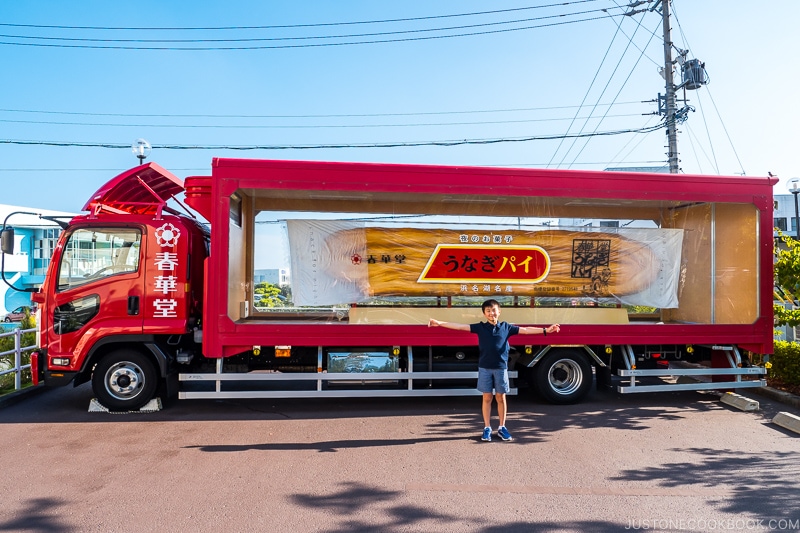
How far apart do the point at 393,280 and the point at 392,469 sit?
2.81m

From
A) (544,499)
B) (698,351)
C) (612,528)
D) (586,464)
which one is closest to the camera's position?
(612,528)

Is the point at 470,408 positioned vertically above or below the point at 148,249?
below

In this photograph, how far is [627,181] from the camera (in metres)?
6.60

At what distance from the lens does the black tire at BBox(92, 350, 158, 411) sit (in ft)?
20.9

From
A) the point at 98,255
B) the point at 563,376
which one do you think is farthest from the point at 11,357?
the point at 563,376

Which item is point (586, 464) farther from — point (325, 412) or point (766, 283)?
point (766, 283)

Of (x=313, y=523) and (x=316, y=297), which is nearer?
(x=313, y=523)

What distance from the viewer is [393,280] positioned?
6938 millimetres

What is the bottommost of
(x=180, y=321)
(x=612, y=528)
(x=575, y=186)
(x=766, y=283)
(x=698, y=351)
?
(x=612, y=528)

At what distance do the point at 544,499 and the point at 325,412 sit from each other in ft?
11.0

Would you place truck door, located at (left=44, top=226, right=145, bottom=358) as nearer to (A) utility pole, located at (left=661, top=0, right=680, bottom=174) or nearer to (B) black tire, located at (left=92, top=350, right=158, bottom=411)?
(B) black tire, located at (left=92, top=350, right=158, bottom=411)

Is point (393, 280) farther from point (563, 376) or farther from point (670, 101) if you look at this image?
point (670, 101)

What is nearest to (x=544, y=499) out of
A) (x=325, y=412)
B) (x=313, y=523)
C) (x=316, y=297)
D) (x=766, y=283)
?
(x=313, y=523)

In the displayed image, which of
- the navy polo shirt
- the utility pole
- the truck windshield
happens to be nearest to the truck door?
the truck windshield
